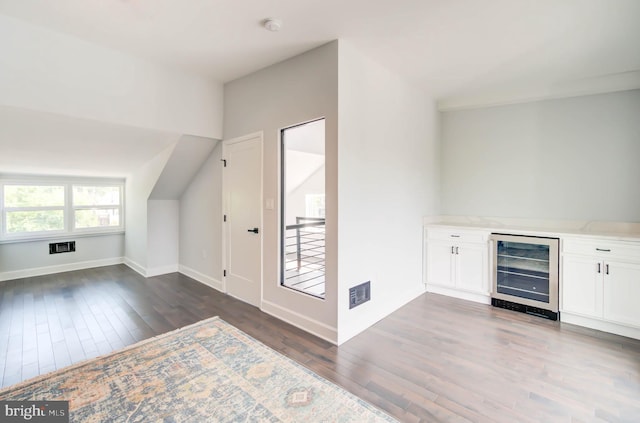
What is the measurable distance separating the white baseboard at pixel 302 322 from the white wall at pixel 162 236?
2.40m

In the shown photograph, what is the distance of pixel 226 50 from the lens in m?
2.87

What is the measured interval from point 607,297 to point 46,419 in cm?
Result: 446

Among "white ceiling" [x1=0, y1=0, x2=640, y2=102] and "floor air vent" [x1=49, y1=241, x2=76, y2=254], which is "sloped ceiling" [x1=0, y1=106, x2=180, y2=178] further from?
"floor air vent" [x1=49, y1=241, x2=76, y2=254]

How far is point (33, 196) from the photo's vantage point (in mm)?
4859

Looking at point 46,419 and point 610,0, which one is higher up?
point 610,0

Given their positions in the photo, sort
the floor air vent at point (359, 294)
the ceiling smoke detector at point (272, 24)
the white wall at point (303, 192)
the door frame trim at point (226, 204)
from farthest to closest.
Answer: the white wall at point (303, 192), the door frame trim at point (226, 204), the floor air vent at point (359, 294), the ceiling smoke detector at point (272, 24)

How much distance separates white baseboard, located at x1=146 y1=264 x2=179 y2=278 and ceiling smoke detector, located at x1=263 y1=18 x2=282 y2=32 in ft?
13.1

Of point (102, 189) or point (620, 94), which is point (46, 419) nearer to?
point (102, 189)

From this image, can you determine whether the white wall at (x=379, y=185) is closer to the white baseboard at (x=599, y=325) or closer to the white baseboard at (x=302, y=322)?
the white baseboard at (x=302, y=322)

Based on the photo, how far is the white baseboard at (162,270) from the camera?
4.67 metres

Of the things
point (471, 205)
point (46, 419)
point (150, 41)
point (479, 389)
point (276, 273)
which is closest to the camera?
point (46, 419)

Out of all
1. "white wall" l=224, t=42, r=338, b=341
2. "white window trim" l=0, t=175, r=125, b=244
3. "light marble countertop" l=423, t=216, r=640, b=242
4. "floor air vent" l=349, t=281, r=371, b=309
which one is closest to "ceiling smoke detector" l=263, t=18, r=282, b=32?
"white wall" l=224, t=42, r=338, b=341

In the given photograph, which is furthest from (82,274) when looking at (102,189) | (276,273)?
(276,273)

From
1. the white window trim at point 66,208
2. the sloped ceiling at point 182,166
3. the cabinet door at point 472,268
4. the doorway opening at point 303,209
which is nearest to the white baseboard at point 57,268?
the white window trim at point 66,208
